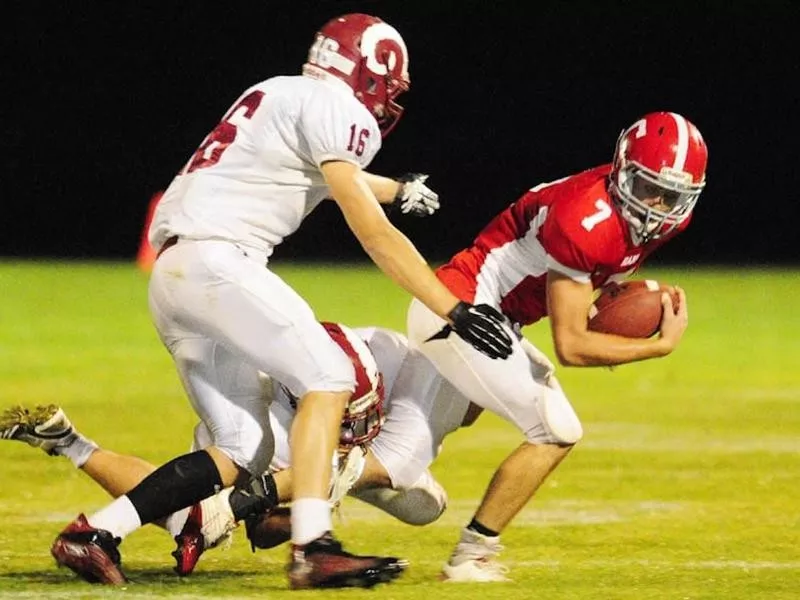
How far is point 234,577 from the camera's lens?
4914 millimetres

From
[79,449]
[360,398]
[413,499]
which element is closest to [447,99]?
[413,499]

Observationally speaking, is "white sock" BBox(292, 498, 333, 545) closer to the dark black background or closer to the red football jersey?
the red football jersey

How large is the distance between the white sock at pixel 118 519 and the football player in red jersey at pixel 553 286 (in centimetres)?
83

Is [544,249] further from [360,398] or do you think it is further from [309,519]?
[309,519]

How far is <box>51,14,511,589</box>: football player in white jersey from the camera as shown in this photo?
178 inches

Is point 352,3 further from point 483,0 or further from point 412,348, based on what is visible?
point 412,348

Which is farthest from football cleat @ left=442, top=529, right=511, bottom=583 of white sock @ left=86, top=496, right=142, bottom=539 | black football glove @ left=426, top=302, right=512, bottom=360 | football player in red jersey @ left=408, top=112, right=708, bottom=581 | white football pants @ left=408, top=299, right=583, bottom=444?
white sock @ left=86, top=496, right=142, bottom=539

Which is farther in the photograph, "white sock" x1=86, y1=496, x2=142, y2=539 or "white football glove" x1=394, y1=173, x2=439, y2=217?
"white football glove" x1=394, y1=173, x2=439, y2=217

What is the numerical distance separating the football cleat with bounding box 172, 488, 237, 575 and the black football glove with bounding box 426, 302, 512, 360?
0.83m

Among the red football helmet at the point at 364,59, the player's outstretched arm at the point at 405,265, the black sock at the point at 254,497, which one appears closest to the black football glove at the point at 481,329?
the player's outstretched arm at the point at 405,265

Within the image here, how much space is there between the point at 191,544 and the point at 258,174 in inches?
38.7

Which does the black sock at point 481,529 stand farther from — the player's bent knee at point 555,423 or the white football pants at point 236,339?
the white football pants at point 236,339

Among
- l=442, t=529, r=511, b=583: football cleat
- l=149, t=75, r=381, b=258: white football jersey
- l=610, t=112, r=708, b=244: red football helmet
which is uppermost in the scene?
l=610, t=112, r=708, b=244: red football helmet

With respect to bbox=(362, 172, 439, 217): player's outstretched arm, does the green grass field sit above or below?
below
